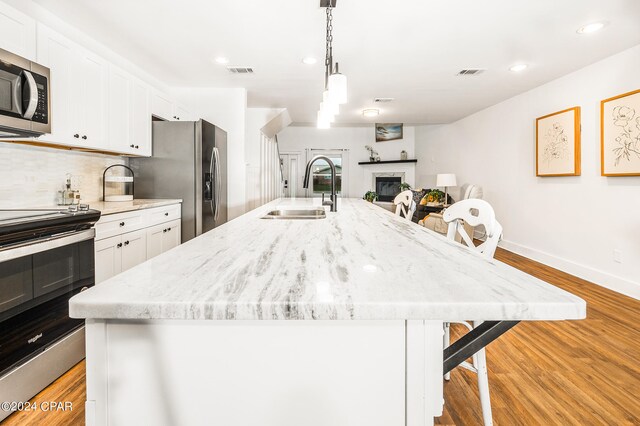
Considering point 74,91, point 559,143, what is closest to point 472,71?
point 559,143

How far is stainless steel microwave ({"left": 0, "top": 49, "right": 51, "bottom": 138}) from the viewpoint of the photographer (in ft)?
5.95

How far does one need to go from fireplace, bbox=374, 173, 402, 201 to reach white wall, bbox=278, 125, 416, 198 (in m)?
0.17

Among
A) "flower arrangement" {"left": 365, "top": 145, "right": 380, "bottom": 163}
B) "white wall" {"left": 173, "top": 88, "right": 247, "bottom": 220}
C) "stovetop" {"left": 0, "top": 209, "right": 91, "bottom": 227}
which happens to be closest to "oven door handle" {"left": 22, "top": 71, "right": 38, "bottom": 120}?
"stovetop" {"left": 0, "top": 209, "right": 91, "bottom": 227}

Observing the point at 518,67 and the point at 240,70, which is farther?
the point at 240,70

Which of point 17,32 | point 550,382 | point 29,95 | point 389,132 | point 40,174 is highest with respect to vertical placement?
point 389,132

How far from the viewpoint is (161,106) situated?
3.88 meters

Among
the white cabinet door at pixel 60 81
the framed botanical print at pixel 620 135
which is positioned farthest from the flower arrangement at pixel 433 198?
the white cabinet door at pixel 60 81

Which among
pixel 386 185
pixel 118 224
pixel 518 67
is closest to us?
pixel 118 224

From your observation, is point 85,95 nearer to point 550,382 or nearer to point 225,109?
point 225,109

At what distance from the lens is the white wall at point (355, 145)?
8562 mm

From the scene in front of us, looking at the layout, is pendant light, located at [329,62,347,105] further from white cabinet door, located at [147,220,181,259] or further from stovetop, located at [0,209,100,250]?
white cabinet door, located at [147,220,181,259]

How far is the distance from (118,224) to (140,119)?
138 cm

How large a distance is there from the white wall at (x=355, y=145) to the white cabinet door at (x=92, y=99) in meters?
5.71

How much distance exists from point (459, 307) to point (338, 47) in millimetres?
3127
